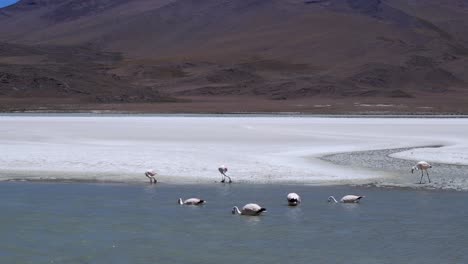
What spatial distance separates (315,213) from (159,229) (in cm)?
272

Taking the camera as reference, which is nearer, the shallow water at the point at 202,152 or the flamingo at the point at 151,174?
the flamingo at the point at 151,174

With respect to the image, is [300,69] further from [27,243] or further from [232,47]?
[27,243]

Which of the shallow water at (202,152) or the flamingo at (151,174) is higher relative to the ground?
the flamingo at (151,174)

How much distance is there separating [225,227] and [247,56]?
106 m

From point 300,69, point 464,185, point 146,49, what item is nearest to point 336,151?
point 464,185

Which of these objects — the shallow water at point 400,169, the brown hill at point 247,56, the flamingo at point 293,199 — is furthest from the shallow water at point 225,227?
the brown hill at point 247,56

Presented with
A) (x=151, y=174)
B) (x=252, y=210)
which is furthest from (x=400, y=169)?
(x=252, y=210)

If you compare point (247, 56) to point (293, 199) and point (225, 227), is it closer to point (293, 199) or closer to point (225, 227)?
point (293, 199)

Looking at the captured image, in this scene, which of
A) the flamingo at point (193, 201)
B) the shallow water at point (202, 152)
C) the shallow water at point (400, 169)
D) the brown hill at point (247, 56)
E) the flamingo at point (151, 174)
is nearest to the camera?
the flamingo at point (193, 201)

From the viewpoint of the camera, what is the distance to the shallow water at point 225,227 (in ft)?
33.4

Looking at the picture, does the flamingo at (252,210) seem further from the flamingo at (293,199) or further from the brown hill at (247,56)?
the brown hill at (247,56)

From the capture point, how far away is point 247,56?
117375 millimetres

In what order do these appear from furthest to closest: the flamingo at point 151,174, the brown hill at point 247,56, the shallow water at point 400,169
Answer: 1. the brown hill at point 247,56
2. the flamingo at point 151,174
3. the shallow water at point 400,169

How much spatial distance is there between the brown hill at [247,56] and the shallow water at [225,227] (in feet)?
153
